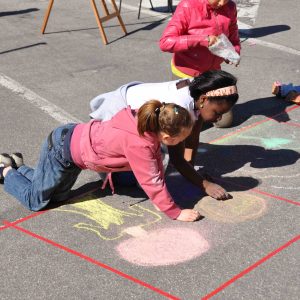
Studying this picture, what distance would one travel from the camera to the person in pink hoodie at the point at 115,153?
11.6 feet

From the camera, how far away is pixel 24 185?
4.37 metres

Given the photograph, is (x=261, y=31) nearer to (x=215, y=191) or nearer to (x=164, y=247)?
(x=215, y=191)

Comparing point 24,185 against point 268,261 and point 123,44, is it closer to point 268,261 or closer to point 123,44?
point 268,261

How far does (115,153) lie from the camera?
3.83 meters

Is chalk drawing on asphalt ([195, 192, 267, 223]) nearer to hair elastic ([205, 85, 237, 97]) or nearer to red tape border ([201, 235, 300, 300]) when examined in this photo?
red tape border ([201, 235, 300, 300])

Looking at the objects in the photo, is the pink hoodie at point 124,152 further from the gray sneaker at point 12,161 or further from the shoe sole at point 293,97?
the shoe sole at point 293,97

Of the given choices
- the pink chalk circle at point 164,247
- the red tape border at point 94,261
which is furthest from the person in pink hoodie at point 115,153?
the red tape border at point 94,261

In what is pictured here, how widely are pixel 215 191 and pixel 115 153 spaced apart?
91 centimetres

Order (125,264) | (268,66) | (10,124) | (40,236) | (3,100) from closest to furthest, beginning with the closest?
(125,264) → (40,236) → (10,124) → (3,100) → (268,66)

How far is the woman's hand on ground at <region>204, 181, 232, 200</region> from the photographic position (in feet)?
14.2

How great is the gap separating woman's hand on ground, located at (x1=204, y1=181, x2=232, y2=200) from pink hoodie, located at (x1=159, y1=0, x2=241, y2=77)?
1310 millimetres

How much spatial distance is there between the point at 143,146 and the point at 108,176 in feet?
2.12

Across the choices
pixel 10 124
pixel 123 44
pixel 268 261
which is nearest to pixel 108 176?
pixel 268 261

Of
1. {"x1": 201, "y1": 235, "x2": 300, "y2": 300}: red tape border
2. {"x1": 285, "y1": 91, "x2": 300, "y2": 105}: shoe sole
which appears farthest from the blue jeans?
{"x1": 285, "y1": 91, "x2": 300, "y2": 105}: shoe sole
